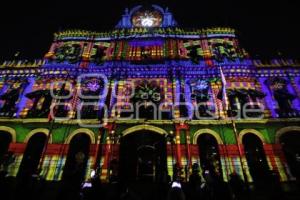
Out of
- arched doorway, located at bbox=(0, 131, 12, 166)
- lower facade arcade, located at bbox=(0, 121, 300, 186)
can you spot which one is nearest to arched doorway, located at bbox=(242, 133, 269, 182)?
lower facade arcade, located at bbox=(0, 121, 300, 186)

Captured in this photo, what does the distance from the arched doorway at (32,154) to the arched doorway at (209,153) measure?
501 inches

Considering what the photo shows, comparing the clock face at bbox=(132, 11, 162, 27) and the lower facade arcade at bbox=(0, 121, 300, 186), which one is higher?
the clock face at bbox=(132, 11, 162, 27)

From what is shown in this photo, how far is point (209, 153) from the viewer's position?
→ 54.8 feet

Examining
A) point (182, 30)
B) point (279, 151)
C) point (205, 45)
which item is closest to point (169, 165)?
point (279, 151)

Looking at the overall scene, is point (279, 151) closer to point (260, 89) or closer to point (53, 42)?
point (260, 89)

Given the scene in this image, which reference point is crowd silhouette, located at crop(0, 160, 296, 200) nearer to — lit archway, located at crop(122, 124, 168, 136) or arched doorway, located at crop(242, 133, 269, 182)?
arched doorway, located at crop(242, 133, 269, 182)

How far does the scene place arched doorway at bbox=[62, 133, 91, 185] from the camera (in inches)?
634

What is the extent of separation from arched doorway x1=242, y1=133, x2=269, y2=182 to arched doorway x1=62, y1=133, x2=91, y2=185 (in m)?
12.6

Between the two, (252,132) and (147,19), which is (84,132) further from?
(147,19)

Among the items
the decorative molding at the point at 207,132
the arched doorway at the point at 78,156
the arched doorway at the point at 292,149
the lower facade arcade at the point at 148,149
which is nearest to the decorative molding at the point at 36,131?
the lower facade arcade at the point at 148,149

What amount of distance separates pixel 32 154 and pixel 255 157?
57.3ft

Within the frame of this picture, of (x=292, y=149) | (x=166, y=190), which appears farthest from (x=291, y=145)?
(x=166, y=190)

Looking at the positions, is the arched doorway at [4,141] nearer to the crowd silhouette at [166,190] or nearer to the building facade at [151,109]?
the building facade at [151,109]

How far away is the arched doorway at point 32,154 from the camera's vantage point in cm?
1628
